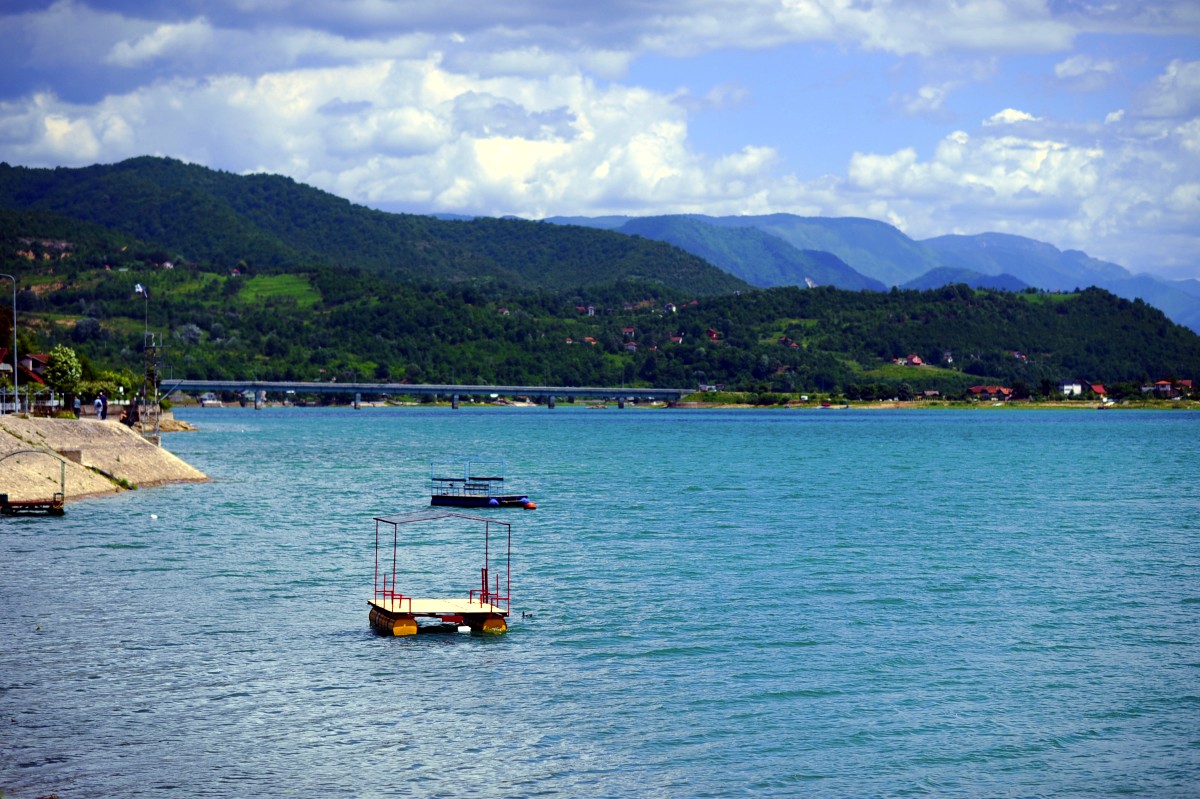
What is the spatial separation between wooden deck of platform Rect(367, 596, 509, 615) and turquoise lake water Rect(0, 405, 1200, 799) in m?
0.97

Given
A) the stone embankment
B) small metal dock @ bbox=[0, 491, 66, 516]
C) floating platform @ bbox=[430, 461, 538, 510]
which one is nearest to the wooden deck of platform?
small metal dock @ bbox=[0, 491, 66, 516]

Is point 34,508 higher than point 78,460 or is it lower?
lower

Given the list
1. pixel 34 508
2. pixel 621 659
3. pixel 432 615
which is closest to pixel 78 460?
pixel 34 508

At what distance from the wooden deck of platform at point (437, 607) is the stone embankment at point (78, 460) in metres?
36.1

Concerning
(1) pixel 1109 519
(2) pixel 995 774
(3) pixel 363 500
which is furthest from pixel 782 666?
(3) pixel 363 500

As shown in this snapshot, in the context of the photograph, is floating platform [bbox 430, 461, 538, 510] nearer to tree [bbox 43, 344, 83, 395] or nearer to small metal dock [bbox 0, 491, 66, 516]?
small metal dock [bbox 0, 491, 66, 516]

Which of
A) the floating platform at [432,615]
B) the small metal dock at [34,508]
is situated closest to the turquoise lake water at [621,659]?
the floating platform at [432,615]

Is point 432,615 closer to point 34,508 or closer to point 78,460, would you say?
point 34,508

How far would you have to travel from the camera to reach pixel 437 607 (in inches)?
1379

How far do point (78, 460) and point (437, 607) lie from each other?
1790 inches

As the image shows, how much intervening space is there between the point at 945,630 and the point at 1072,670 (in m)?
5.06

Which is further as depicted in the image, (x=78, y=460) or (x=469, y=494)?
(x=469, y=494)

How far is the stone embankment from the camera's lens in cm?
6544

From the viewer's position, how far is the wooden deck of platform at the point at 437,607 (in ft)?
113
